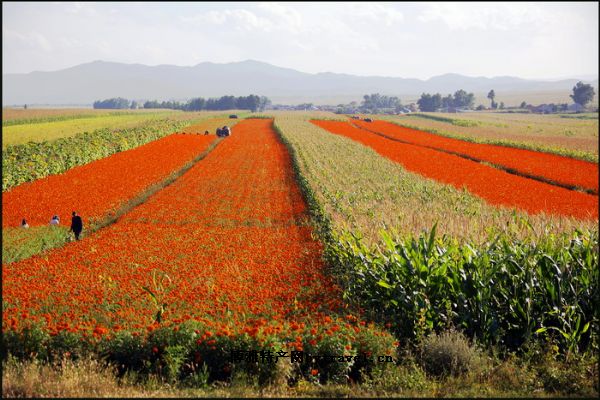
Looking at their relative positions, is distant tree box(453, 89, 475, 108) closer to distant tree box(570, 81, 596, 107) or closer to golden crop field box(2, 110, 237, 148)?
distant tree box(570, 81, 596, 107)

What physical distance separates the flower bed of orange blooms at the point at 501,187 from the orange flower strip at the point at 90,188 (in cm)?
1753

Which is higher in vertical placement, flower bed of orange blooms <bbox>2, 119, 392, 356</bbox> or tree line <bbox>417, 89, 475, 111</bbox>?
tree line <bbox>417, 89, 475, 111</bbox>

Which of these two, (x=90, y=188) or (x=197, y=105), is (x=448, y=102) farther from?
(x=90, y=188)

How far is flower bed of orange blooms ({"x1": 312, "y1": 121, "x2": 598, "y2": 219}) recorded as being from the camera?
2188cm

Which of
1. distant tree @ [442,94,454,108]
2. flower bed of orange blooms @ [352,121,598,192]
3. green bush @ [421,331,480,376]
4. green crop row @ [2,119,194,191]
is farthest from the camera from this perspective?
distant tree @ [442,94,454,108]

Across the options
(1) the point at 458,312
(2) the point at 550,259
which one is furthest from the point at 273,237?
(2) the point at 550,259

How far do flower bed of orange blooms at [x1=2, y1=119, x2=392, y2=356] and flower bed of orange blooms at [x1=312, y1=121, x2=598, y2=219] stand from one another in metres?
9.25

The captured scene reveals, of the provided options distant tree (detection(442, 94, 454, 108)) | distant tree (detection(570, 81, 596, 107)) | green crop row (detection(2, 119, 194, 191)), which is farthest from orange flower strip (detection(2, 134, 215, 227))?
distant tree (detection(442, 94, 454, 108))

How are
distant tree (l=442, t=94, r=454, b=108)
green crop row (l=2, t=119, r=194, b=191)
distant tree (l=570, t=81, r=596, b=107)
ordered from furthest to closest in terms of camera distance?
1. distant tree (l=442, t=94, r=454, b=108)
2. distant tree (l=570, t=81, r=596, b=107)
3. green crop row (l=2, t=119, r=194, b=191)

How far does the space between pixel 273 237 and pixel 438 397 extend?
10.1 m

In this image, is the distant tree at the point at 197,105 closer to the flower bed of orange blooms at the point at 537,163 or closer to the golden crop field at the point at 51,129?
the golden crop field at the point at 51,129

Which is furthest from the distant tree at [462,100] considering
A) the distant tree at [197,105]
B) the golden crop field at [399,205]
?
the golden crop field at [399,205]

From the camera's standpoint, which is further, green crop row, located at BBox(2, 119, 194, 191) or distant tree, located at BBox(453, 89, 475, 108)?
distant tree, located at BBox(453, 89, 475, 108)

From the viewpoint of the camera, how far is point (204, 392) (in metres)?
7.62
